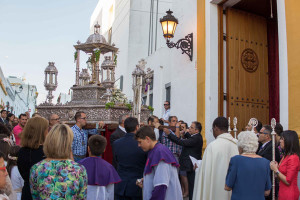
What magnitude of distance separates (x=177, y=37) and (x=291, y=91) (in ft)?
17.7

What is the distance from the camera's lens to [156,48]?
21.7 m

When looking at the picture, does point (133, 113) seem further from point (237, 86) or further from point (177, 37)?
point (177, 37)

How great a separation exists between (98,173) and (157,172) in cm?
75

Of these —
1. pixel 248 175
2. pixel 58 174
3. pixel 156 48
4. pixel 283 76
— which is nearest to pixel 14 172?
pixel 58 174

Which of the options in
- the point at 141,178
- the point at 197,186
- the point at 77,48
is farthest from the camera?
the point at 77,48

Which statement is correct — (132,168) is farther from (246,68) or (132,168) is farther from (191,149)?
(246,68)

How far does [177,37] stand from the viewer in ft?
39.4

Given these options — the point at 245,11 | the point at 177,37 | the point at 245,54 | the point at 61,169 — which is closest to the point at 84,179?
the point at 61,169

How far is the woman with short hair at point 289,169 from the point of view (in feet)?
16.5

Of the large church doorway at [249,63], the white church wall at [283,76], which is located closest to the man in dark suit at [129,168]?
the white church wall at [283,76]

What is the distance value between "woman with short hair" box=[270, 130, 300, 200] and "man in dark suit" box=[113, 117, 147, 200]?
1882mm

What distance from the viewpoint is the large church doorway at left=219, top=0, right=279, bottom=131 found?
980 centimetres

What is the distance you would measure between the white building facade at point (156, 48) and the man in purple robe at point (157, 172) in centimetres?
623

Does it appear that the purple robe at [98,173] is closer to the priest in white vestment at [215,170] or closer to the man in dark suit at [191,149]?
the priest in white vestment at [215,170]
